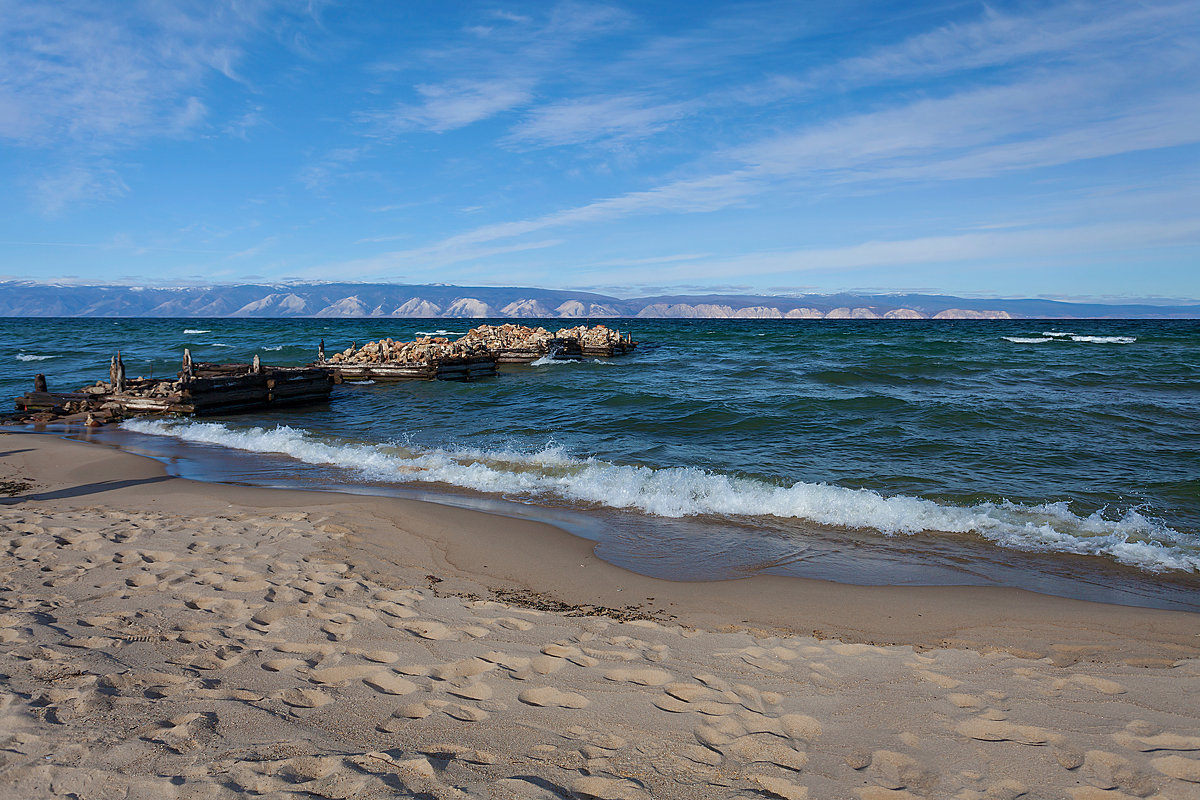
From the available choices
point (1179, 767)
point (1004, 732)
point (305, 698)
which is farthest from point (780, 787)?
point (305, 698)

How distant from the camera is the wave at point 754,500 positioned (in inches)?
267

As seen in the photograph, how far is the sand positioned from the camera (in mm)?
2635

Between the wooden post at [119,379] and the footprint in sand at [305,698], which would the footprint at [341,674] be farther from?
the wooden post at [119,379]

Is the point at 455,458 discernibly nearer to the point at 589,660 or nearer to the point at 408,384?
the point at 589,660

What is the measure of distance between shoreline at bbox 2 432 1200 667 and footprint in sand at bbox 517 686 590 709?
1.53 meters

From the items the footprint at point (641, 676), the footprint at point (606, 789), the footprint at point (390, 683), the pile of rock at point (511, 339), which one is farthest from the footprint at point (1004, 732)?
the pile of rock at point (511, 339)

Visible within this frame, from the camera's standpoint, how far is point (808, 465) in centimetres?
1005

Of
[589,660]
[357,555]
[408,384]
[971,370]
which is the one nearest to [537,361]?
[408,384]

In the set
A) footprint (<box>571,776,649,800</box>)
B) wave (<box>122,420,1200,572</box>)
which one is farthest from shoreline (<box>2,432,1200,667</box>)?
footprint (<box>571,776,649,800</box>)

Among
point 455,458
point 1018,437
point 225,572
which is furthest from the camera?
point 1018,437

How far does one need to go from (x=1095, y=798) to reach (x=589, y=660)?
249 cm

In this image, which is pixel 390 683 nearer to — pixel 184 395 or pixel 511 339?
pixel 184 395

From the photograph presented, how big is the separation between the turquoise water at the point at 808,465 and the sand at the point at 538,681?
114 cm

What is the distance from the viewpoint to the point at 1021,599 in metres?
5.34
